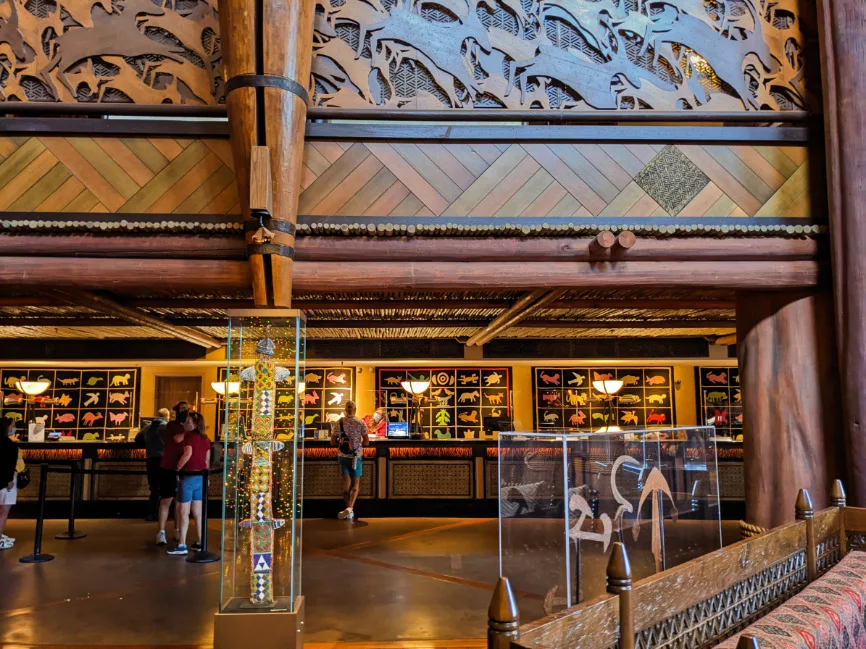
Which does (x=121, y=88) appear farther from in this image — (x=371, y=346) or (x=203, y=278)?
(x=371, y=346)

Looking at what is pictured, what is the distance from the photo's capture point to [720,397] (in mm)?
11812

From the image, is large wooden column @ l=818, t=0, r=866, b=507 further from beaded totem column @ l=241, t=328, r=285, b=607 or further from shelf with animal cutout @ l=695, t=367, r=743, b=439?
shelf with animal cutout @ l=695, t=367, r=743, b=439

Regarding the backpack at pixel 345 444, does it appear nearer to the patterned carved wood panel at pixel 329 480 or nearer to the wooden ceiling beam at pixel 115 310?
the patterned carved wood panel at pixel 329 480

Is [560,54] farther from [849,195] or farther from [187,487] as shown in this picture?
[187,487]

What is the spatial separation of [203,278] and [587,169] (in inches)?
116

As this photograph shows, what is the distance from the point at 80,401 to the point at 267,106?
9.51 m

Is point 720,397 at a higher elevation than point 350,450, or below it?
higher

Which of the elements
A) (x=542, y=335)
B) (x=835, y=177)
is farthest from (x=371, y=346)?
(x=835, y=177)

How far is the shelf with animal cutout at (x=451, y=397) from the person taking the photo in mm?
11781

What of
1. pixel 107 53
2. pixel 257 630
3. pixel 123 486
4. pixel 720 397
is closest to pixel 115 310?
pixel 107 53

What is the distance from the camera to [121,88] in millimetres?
4848

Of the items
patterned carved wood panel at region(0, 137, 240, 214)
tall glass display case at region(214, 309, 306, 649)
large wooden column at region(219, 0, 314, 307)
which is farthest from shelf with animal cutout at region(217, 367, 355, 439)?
tall glass display case at region(214, 309, 306, 649)

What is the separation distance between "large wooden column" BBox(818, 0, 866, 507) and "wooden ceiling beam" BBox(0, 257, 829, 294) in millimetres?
294

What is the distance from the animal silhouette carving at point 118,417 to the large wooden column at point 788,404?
10.3 meters
